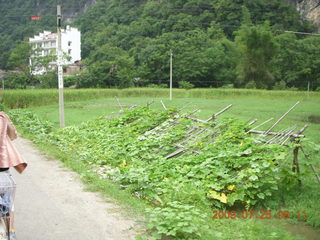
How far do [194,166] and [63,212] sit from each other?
2811 millimetres

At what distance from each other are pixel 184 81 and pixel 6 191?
51.3 meters

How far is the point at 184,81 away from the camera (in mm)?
54531

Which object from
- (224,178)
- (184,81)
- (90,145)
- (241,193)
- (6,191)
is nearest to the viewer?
(6,191)

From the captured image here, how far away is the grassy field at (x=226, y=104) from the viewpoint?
254 inches

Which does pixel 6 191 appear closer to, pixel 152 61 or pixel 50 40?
pixel 152 61

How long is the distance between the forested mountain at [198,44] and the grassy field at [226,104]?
12.6 meters

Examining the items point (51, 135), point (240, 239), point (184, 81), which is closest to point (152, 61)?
point (184, 81)

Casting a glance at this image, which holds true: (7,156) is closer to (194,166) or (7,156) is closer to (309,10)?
(194,166)

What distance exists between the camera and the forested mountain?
174ft

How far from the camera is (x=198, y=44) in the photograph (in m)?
57.7

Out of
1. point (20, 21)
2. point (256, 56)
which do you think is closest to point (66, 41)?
point (20, 21)
